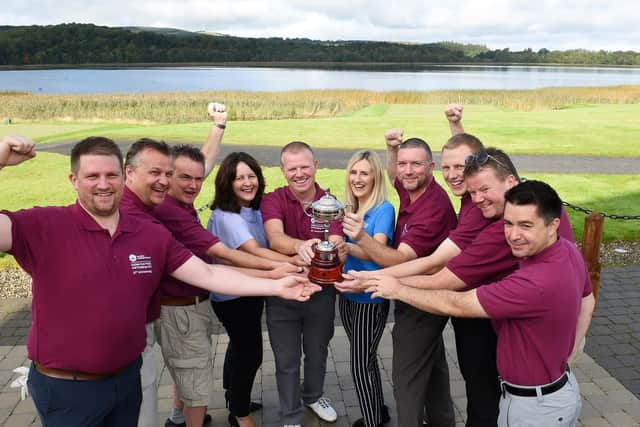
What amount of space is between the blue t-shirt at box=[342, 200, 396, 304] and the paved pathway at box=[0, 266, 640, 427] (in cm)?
147

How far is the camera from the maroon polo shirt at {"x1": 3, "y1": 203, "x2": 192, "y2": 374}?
2848 mm

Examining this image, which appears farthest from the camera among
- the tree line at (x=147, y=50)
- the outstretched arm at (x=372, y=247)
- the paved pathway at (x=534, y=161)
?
the tree line at (x=147, y=50)

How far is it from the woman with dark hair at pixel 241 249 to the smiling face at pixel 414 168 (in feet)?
3.82

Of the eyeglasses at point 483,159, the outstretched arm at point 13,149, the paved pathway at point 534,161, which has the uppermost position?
the outstretched arm at point 13,149

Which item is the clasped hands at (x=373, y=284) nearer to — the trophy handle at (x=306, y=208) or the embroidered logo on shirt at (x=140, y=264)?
the trophy handle at (x=306, y=208)

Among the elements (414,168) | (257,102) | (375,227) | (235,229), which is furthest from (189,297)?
(257,102)

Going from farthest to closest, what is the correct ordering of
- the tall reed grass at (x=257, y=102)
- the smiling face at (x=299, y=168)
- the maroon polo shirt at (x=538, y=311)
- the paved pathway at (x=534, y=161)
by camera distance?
the tall reed grass at (x=257, y=102)
the paved pathway at (x=534, y=161)
the smiling face at (x=299, y=168)
the maroon polo shirt at (x=538, y=311)

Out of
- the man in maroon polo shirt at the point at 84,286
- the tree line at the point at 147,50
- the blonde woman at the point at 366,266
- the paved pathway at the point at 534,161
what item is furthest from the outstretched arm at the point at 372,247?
the tree line at the point at 147,50

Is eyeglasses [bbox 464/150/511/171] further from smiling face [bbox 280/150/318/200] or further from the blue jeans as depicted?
the blue jeans

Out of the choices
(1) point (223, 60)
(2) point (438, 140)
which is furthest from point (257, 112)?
(1) point (223, 60)

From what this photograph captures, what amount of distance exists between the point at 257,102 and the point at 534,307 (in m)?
37.7

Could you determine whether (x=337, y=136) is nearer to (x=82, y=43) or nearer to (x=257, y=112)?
(x=257, y=112)

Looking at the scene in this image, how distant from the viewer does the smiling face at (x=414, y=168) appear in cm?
418

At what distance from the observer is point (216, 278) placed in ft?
11.7
